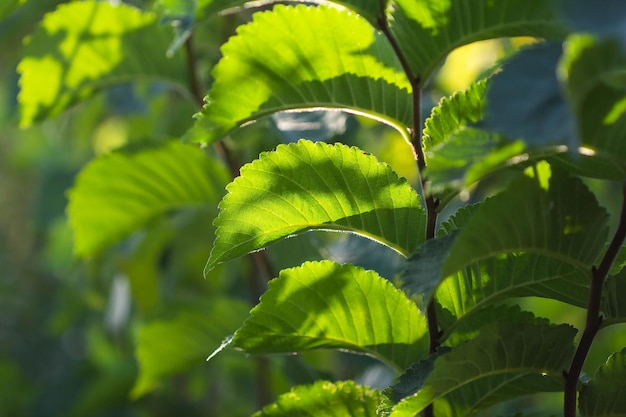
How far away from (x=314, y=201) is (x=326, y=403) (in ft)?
0.48

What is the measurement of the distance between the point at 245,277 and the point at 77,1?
0.88 m

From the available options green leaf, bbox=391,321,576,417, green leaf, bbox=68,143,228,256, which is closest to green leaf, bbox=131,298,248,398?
green leaf, bbox=68,143,228,256

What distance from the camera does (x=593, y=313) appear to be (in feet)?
1.50

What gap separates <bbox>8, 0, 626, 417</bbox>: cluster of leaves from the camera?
0.40 m

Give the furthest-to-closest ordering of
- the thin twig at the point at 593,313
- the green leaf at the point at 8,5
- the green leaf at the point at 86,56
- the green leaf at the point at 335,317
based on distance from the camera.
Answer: the green leaf at the point at 86,56 < the green leaf at the point at 8,5 < the green leaf at the point at 335,317 < the thin twig at the point at 593,313

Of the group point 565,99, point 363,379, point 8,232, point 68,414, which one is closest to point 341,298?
point 565,99

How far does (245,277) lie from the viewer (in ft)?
5.56

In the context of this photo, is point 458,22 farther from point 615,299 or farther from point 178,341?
point 178,341

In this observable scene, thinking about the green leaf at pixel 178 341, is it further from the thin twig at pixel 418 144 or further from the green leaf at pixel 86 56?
the thin twig at pixel 418 144

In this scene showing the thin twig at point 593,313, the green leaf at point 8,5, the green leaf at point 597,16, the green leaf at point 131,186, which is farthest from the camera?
the green leaf at point 131,186

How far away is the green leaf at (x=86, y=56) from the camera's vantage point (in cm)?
91

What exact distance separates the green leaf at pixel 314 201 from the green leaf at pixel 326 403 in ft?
0.37

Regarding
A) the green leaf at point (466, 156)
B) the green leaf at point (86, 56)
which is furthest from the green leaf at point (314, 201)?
the green leaf at point (86, 56)

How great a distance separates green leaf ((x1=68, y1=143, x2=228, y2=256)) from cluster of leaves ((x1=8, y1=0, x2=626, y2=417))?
493mm
